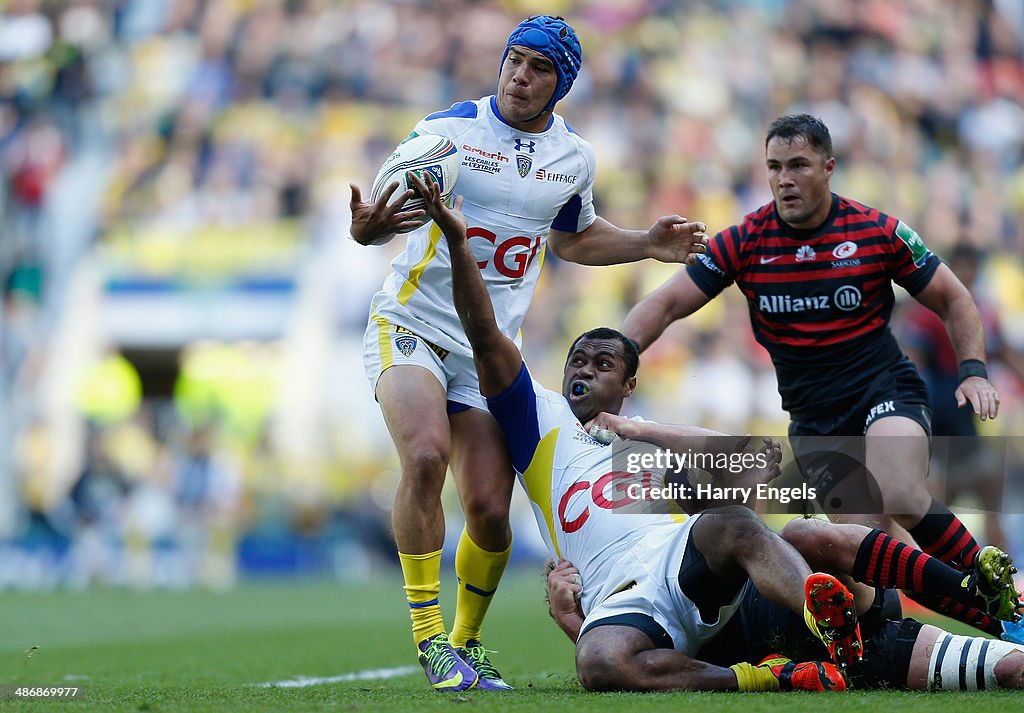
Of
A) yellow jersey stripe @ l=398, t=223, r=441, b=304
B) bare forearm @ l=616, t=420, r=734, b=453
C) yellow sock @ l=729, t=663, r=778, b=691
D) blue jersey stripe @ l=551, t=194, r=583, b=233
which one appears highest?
blue jersey stripe @ l=551, t=194, r=583, b=233

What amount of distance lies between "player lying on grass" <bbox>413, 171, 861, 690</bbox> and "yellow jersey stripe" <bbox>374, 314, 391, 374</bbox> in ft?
1.83

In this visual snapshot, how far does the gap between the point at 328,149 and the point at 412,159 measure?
12.6 m

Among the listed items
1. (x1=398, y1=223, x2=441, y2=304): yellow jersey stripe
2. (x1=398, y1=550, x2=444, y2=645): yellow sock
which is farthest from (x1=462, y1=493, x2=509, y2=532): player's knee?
(x1=398, y1=223, x2=441, y2=304): yellow jersey stripe

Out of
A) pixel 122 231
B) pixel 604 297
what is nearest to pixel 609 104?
pixel 604 297

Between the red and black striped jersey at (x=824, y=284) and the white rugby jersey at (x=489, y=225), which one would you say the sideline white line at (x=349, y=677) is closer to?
the white rugby jersey at (x=489, y=225)

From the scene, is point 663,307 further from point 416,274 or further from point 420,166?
point 420,166

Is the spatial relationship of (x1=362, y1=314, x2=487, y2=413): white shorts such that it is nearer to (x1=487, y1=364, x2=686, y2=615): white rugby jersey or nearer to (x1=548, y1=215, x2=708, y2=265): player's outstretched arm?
(x1=487, y1=364, x2=686, y2=615): white rugby jersey

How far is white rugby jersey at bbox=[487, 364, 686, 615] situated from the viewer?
4.59 m

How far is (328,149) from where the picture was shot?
17203mm

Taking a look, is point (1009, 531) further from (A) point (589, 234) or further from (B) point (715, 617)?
(B) point (715, 617)

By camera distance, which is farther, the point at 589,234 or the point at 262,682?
the point at 589,234

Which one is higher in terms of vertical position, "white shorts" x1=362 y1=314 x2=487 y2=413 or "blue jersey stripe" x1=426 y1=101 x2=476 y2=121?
"blue jersey stripe" x1=426 y1=101 x2=476 y2=121

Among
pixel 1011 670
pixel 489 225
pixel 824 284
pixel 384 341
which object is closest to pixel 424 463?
pixel 384 341

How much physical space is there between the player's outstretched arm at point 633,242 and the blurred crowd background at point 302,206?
855 cm
